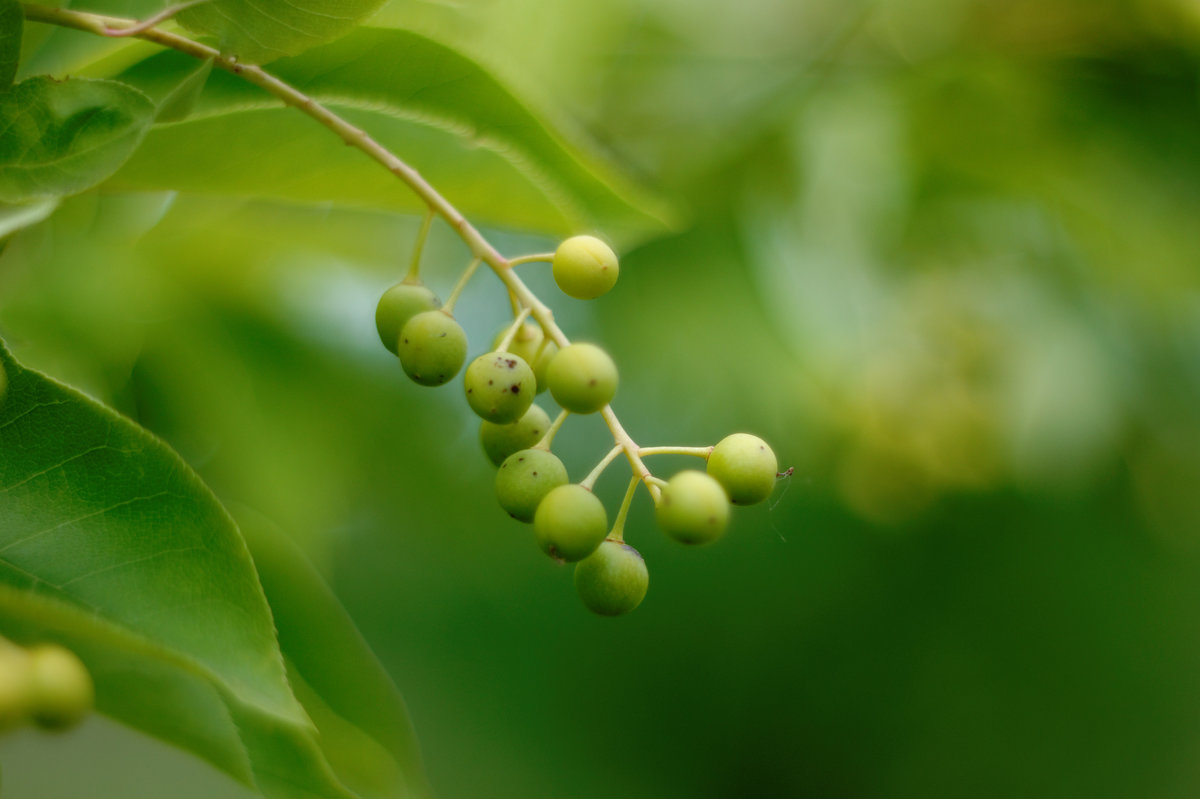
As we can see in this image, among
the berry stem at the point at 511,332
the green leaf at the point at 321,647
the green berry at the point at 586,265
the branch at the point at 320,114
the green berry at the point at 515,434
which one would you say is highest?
the green berry at the point at 586,265

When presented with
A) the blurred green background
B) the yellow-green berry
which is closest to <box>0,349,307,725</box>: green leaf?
the yellow-green berry

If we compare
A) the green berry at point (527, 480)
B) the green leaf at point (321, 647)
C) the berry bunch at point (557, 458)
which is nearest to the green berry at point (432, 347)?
the berry bunch at point (557, 458)

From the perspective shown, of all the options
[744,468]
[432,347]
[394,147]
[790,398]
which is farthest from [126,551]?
[790,398]

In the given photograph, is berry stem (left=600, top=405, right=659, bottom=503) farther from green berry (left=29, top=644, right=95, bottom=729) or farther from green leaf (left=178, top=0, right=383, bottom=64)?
green berry (left=29, top=644, right=95, bottom=729)

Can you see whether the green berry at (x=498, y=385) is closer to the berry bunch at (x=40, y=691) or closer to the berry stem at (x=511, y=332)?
the berry stem at (x=511, y=332)

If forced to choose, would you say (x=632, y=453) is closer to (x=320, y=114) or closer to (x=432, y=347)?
(x=432, y=347)

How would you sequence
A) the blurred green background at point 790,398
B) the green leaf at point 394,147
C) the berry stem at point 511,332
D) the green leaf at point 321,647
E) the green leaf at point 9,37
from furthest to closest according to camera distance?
the blurred green background at point 790,398 → the green leaf at point 321,647 → the green leaf at point 394,147 → the berry stem at point 511,332 → the green leaf at point 9,37

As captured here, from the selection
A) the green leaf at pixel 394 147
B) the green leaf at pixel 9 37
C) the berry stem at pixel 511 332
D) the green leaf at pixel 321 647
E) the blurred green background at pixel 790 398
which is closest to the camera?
the green leaf at pixel 9 37

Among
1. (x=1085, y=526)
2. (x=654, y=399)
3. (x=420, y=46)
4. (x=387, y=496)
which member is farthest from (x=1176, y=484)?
(x=420, y=46)
